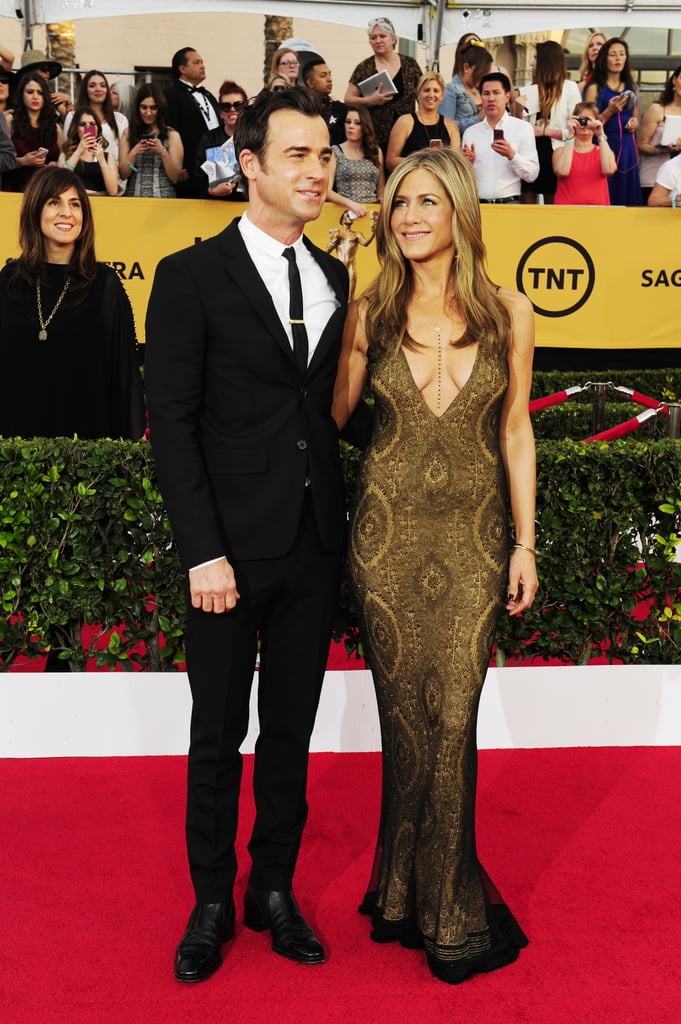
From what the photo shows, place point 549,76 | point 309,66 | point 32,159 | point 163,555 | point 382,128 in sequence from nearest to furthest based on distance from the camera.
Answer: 1. point 163,555
2. point 32,159
3. point 309,66
4. point 382,128
5. point 549,76

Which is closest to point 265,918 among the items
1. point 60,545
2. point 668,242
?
point 60,545

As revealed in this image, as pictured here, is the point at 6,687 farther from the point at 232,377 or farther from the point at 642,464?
the point at 642,464

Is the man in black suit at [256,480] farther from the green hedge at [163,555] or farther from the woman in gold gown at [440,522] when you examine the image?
the green hedge at [163,555]

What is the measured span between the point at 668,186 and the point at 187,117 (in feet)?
13.9

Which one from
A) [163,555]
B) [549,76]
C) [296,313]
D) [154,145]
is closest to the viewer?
[296,313]

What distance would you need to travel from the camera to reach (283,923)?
3395mm

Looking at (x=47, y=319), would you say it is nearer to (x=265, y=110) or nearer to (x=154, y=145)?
(x=265, y=110)

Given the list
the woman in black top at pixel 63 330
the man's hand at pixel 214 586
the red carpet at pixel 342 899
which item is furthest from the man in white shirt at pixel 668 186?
the man's hand at pixel 214 586

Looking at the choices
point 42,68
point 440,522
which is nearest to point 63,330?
point 440,522

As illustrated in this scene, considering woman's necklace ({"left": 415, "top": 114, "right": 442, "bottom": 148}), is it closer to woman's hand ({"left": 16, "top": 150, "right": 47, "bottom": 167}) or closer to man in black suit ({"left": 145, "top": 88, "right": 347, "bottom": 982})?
woman's hand ({"left": 16, "top": 150, "right": 47, "bottom": 167})

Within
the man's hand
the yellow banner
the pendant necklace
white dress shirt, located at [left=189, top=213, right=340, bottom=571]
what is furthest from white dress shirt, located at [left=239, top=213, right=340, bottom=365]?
the yellow banner

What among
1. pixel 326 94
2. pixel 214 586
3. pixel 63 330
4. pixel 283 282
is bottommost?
pixel 214 586

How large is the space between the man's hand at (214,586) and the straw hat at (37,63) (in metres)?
7.58

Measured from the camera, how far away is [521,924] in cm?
356
